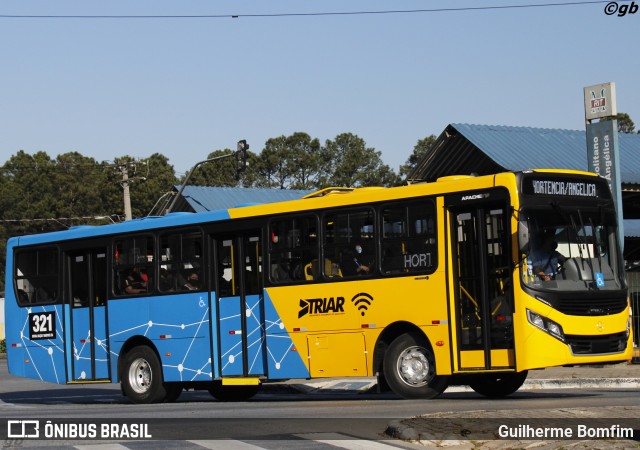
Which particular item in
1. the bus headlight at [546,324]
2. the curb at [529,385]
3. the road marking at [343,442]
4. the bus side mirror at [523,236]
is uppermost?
the bus side mirror at [523,236]

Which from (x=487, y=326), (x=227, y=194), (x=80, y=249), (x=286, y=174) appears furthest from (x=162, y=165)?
(x=487, y=326)

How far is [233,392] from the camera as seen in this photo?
21562mm

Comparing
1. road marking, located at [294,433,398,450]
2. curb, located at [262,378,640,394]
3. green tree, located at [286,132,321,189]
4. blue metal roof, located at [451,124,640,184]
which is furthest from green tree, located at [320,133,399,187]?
road marking, located at [294,433,398,450]

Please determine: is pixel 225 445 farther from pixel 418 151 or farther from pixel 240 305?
pixel 418 151

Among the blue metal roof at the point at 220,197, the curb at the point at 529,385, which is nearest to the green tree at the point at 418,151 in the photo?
the blue metal roof at the point at 220,197

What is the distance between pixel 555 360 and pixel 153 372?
794 centimetres

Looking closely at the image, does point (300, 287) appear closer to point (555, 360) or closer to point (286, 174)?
point (555, 360)

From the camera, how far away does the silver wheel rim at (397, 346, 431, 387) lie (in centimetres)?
1694

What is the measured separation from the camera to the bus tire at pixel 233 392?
70.6 ft

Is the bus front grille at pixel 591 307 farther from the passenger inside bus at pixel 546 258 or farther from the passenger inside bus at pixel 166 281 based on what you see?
the passenger inside bus at pixel 166 281

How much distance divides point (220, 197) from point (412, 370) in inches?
1307

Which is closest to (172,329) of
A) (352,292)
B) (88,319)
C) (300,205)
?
(88,319)

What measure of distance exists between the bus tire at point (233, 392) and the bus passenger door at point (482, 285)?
6.17m

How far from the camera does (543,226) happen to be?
16.2 meters
